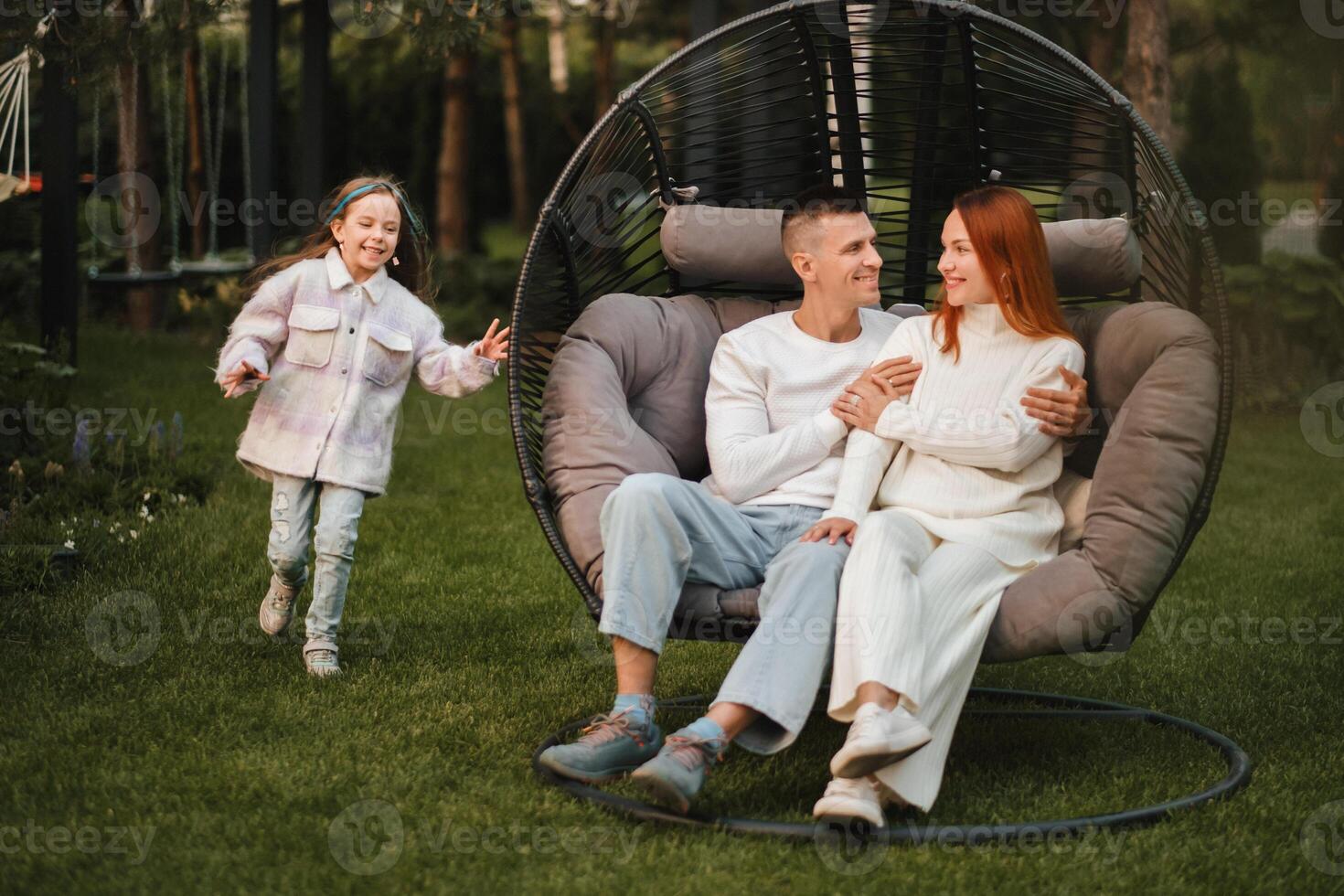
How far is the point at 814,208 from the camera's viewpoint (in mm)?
3227

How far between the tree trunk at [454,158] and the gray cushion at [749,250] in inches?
317

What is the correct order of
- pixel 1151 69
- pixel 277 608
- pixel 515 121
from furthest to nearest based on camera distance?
pixel 515 121 → pixel 1151 69 → pixel 277 608

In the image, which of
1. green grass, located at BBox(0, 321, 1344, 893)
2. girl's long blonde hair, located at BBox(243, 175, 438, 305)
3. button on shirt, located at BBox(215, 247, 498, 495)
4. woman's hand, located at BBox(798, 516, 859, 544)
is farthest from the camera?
girl's long blonde hair, located at BBox(243, 175, 438, 305)

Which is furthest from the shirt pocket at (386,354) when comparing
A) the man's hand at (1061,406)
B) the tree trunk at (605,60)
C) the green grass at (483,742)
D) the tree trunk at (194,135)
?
the tree trunk at (605,60)

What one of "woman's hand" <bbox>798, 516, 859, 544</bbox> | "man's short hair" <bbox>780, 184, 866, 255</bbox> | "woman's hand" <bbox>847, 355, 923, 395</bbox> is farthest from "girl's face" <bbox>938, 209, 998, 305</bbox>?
"woman's hand" <bbox>798, 516, 859, 544</bbox>

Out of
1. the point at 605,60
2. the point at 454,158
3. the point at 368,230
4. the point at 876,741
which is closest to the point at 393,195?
the point at 368,230

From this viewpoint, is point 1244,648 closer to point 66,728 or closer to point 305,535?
point 305,535

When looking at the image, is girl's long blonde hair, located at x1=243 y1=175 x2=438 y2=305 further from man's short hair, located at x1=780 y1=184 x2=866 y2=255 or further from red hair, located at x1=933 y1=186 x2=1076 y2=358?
red hair, located at x1=933 y1=186 x2=1076 y2=358

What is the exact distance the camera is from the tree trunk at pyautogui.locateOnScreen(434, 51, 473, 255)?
11.5 metres

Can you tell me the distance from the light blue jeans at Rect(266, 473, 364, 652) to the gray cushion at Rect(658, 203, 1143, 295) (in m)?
0.96

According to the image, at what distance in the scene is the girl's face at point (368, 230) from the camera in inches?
136

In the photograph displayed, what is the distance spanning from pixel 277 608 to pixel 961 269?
182 centimetres

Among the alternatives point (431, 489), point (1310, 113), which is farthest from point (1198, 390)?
point (1310, 113)

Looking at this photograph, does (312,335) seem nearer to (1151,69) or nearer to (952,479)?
(952,479)
